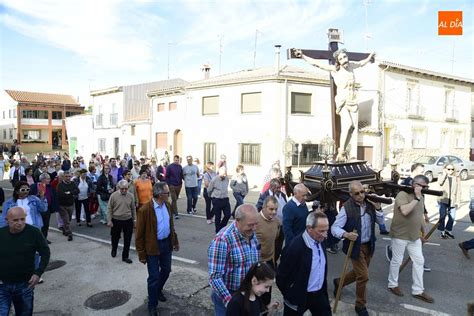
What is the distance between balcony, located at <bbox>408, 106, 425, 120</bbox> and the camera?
23739 mm

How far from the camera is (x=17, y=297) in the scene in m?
3.63

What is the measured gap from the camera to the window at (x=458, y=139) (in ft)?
88.8

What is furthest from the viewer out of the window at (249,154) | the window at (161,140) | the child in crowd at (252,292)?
the window at (161,140)

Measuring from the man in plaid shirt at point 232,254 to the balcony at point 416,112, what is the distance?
24.1 m

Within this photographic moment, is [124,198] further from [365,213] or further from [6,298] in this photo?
[365,213]

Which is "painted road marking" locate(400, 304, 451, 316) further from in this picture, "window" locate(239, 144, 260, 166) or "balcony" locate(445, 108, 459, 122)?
"balcony" locate(445, 108, 459, 122)

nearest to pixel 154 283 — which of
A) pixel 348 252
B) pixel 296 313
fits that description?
pixel 296 313

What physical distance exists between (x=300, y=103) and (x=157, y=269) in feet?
56.2

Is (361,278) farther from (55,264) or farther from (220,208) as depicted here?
(55,264)

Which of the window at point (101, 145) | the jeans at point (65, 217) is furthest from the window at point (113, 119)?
the jeans at point (65, 217)

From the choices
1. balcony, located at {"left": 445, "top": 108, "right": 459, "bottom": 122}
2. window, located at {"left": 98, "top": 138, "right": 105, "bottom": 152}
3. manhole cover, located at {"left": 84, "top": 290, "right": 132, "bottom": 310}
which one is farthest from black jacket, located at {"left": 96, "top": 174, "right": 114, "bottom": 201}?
balcony, located at {"left": 445, "top": 108, "right": 459, "bottom": 122}

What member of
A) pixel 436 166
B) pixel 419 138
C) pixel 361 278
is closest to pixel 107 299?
pixel 361 278

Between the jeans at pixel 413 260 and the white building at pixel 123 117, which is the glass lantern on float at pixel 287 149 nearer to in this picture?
the white building at pixel 123 117

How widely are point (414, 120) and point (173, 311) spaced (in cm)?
2422
